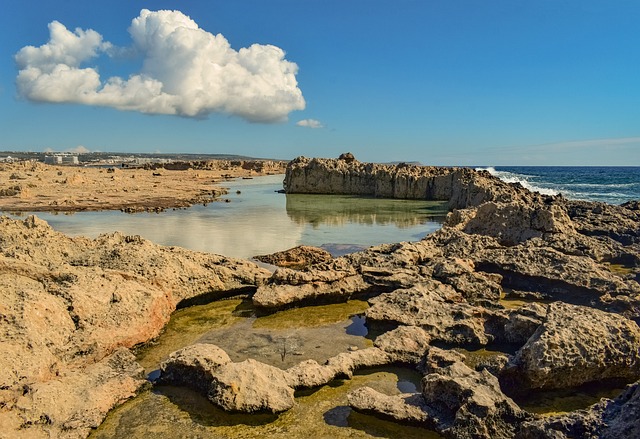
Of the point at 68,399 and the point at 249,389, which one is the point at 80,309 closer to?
the point at 68,399

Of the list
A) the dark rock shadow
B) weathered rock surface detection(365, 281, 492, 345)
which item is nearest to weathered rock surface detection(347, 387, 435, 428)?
the dark rock shadow

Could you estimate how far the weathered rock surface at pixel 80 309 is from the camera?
506 centimetres

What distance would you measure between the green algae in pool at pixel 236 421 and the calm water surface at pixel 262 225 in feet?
29.1

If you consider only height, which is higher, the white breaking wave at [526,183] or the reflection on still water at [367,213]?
the white breaking wave at [526,183]

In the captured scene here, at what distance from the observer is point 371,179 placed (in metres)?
43.5

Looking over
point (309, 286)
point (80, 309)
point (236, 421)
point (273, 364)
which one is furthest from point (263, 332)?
point (80, 309)

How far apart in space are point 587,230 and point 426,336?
37.9 ft

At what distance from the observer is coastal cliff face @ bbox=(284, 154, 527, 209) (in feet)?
128

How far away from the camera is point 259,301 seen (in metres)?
8.88

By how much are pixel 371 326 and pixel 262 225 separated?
14277mm

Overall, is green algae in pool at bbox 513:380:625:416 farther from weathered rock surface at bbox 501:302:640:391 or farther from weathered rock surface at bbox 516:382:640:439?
weathered rock surface at bbox 516:382:640:439

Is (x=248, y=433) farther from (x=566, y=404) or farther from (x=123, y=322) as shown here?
(x=566, y=404)

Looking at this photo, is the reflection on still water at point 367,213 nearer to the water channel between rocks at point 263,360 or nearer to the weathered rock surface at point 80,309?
the water channel between rocks at point 263,360

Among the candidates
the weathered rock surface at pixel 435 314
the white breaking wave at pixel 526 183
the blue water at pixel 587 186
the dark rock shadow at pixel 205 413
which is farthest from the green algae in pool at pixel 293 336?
the blue water at pixel 587 186
